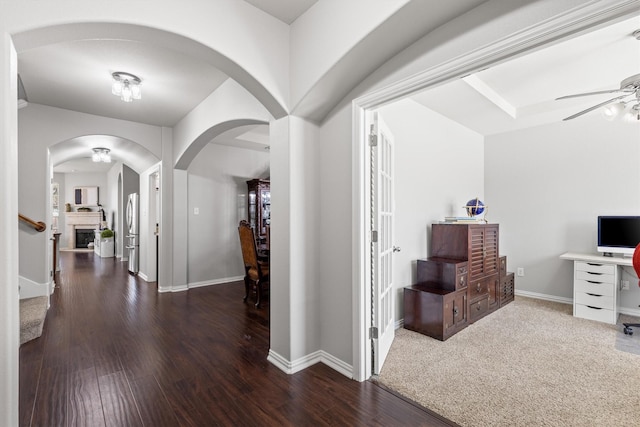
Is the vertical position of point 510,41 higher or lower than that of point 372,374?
higher

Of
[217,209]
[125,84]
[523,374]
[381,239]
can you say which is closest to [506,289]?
[523,374]

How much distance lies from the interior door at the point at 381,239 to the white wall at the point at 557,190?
3.03 metres

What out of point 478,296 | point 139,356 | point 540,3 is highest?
point 540,3

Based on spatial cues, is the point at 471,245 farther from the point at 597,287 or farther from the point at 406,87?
the point at 406,87

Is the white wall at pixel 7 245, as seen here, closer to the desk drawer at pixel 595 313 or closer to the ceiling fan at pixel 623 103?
the ceiling fan at pixel 623 103

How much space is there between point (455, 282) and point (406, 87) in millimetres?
2121

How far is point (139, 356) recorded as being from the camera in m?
2.55

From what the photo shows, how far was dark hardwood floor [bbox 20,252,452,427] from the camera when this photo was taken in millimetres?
1784

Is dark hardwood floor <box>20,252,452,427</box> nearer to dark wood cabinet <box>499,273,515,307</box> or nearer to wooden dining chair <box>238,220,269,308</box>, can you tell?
wooden dining chair <box>238,220,269,308</box>

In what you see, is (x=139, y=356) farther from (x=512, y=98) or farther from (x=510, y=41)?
(x=512, y=98)

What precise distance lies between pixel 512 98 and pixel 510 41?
297 cm

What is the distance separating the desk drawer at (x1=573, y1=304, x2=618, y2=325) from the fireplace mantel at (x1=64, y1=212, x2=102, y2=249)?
1308cm

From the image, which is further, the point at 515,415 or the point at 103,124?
the point at 103,124

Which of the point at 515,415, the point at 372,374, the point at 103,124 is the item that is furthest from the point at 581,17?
the point at 103,124
